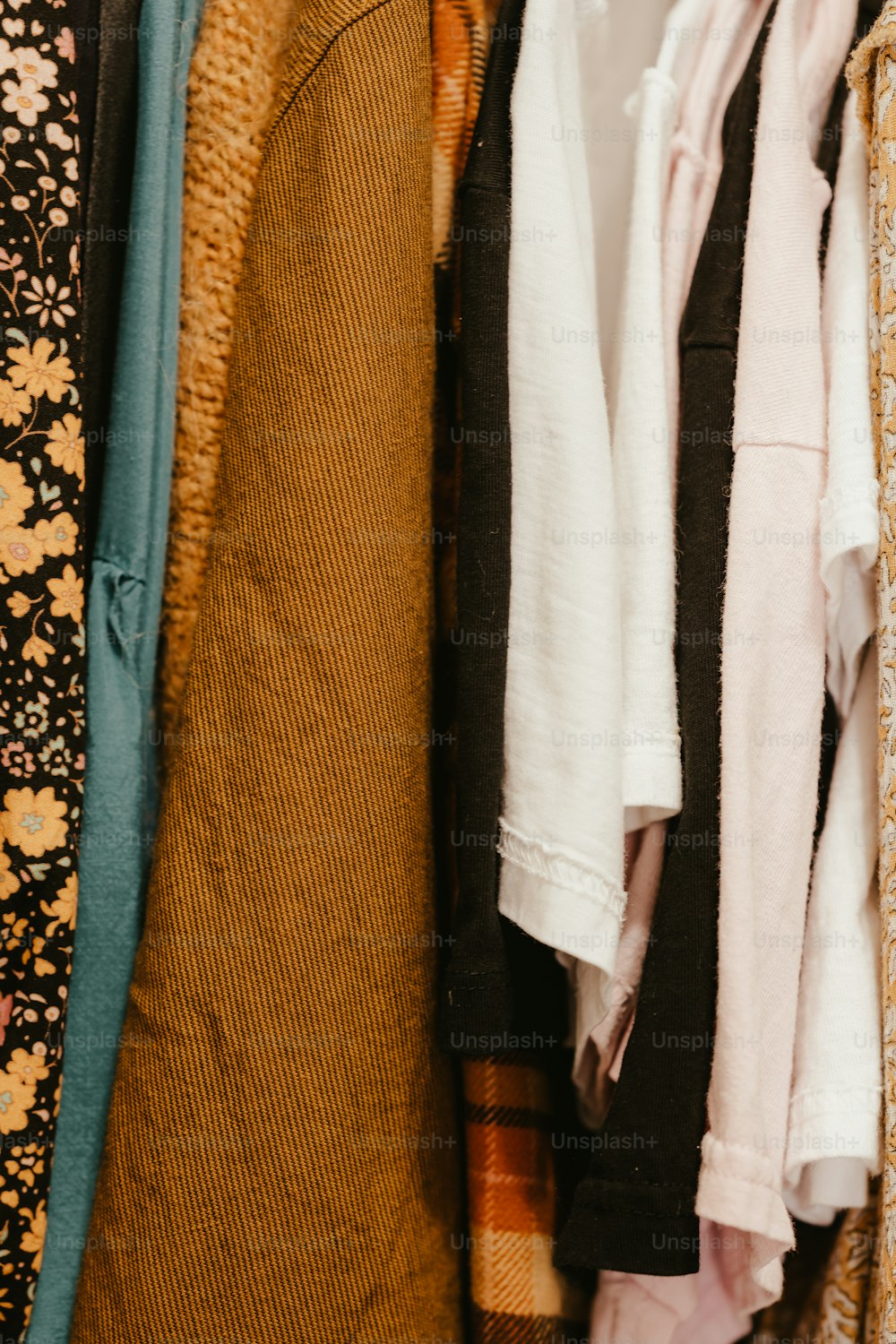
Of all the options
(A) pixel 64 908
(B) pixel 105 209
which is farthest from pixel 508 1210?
(B) pixel 105 209

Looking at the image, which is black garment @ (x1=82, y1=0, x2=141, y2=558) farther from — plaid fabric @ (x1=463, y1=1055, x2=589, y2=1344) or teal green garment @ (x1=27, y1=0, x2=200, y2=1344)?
plaid fabric @ (x1=463, y1=1055, x2=589, y2=1344)

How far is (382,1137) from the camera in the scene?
52 centimetres

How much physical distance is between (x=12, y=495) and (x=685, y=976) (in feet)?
1.37

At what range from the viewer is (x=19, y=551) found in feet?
1.55

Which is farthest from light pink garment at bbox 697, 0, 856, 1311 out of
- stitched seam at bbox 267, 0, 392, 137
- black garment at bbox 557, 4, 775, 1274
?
stitched seam at bbox 267, 0, 392, 137

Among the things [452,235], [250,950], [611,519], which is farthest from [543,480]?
[250,950]

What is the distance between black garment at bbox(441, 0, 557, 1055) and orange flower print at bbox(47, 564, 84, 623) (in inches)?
7.7

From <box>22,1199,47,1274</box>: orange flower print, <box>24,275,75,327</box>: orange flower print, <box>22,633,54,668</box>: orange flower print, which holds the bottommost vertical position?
<box>22,1199,47,1274</box>: orange flower print

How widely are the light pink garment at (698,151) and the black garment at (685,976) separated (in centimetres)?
4

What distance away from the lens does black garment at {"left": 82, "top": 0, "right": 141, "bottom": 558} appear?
0.53 m

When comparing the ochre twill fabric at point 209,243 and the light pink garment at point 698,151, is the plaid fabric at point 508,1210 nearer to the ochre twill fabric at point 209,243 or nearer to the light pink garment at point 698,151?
the ochre twill fabric at point 209,243

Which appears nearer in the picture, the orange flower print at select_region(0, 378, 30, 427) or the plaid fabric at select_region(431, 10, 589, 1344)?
the orange flower print at select_region(0, 378, 30, 427)

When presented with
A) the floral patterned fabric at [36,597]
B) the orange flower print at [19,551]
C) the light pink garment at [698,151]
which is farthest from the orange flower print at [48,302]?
the light pink garment at [698,151]

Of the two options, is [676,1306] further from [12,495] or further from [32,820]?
[12,495]
